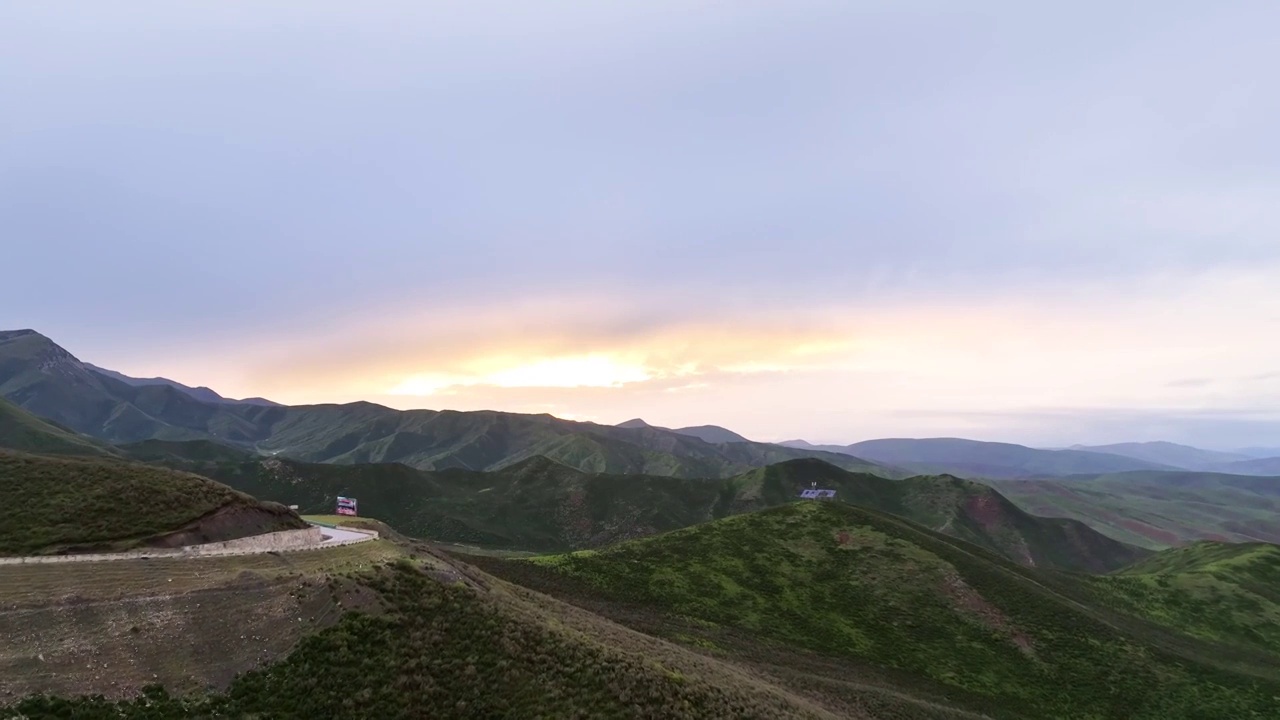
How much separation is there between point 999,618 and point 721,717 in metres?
51.9

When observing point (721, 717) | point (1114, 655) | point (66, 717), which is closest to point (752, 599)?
point (1114, 655)

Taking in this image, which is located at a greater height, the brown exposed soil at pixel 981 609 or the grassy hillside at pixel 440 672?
the grassy hillside at pixel 440 672

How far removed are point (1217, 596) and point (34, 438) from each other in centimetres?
27455

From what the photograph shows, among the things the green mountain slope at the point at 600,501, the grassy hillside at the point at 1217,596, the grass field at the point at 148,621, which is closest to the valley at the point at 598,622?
the grass field at the point at 148,621

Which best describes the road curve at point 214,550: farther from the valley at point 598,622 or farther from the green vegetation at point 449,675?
the green vegetation at point 449,675

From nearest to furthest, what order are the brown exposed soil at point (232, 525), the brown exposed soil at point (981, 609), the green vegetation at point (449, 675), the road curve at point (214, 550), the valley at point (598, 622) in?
the green vegetation at point (449, 675) < the valley at point (598, 622) < the road curve at point (214, 550) < the brown exposed soil at point (232, 525) < the brown exposed soil at point (981, 609)

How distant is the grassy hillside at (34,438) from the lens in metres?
160

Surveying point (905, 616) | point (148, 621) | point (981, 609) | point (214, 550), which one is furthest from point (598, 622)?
point (981, 609)

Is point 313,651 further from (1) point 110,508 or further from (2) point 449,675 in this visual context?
(1) point 110,508

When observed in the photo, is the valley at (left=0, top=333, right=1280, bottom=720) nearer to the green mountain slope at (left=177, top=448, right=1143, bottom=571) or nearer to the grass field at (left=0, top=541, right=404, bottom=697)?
the grass field at (left=0, top=541, right=404, bottom=697)

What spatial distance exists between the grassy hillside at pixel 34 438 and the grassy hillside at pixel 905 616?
180539mm

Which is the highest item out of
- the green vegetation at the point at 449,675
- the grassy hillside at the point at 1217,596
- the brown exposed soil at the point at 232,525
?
the brown exposed soil at the point at 232,525

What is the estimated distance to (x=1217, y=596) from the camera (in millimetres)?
79688

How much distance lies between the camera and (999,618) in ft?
207
